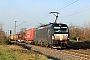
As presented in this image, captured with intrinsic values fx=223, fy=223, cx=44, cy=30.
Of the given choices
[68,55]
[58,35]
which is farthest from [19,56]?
[58,35]

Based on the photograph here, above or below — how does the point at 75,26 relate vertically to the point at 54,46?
above

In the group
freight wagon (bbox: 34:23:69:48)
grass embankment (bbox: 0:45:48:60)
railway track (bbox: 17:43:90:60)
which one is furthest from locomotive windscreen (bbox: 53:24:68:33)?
grass embankment (bbox: 0:45:48:60)

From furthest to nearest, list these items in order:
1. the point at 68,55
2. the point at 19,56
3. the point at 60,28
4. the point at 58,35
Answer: the point at 60,28, the point at 58,35, the point at 68,55, the point at 19,56

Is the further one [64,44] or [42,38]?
[42,38]

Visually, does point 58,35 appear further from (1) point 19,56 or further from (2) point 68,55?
(1) point 19,56

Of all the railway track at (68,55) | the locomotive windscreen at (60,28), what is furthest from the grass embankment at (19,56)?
the locomotive windscreen at (60,28)

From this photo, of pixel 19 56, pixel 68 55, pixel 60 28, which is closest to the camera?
pixel 19 56

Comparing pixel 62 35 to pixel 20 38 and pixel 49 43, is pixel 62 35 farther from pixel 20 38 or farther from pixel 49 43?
pixel 20 38

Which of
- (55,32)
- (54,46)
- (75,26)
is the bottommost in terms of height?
(54,46)

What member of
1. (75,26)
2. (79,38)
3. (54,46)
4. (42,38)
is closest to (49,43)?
(54,46)

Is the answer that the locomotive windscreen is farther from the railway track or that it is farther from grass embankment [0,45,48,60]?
grass embankment [0,45,48,60]

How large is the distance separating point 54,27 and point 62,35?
1.50m

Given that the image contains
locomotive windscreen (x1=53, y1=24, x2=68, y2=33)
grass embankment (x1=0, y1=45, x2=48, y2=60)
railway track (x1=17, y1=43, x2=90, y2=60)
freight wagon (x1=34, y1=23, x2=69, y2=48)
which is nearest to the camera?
grass embankment (x1=0, y1=45, x2=48, y2=60)

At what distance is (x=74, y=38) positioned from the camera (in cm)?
6656
